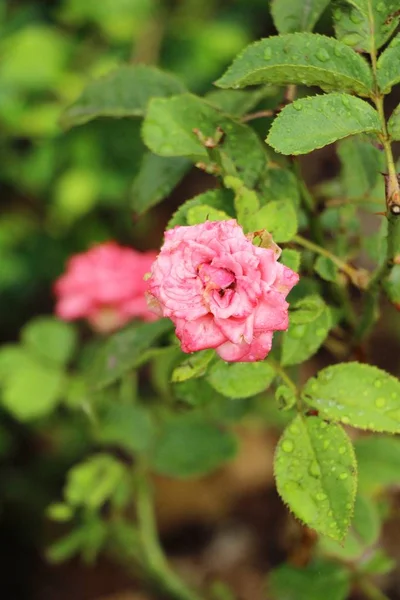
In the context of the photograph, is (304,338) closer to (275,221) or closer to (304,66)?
(275,221)

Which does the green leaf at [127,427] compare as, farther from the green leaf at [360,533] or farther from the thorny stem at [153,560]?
the green leaf at [360,533]

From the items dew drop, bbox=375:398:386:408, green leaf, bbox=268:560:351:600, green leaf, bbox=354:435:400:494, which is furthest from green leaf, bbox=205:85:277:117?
green leaf, bbox=268:560:351:600

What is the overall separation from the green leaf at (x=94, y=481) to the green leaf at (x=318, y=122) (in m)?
0.76

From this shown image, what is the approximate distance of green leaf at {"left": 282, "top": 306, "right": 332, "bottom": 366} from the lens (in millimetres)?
804

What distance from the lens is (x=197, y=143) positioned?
808 mm

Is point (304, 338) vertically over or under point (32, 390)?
over

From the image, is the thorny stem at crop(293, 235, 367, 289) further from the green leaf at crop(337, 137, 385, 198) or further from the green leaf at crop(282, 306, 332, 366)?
the green leaf at crop(337, 137, 385, 198)

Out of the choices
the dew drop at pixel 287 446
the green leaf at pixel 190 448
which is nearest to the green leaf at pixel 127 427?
the green leaf at pixel 190 448

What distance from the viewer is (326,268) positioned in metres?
0.83

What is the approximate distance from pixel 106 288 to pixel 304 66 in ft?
2.42

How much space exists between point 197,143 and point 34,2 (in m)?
1.57

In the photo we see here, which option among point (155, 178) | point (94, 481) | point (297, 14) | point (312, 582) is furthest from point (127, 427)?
point (297, 14)

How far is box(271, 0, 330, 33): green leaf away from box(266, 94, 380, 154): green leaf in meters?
0.19

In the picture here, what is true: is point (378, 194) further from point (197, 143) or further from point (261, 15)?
point (261, 15)
